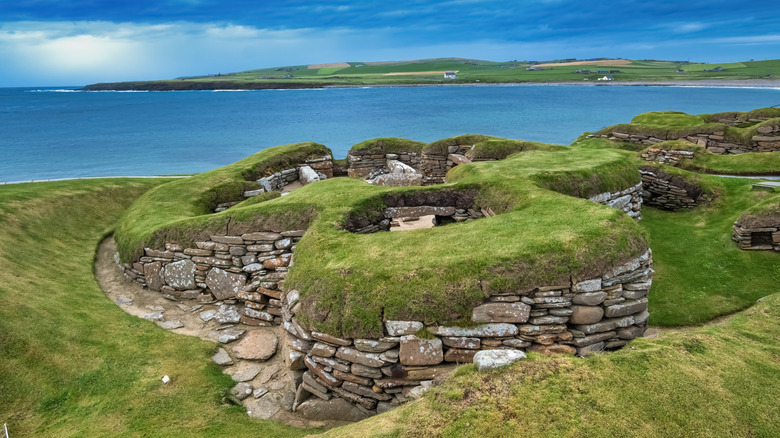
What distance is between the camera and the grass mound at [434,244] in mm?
7570

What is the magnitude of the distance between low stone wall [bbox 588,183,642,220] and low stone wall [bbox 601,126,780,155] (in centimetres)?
1183

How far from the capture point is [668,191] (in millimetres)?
17094

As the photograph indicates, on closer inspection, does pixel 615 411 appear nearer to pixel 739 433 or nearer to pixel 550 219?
pixel 739 433

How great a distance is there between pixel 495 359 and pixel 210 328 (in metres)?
8.56

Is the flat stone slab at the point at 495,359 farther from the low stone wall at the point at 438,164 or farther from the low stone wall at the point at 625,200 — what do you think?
the low stone wall at the point at 438,164

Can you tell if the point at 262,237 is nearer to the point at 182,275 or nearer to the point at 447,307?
the point at 182,275

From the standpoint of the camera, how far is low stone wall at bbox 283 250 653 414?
7270 mm

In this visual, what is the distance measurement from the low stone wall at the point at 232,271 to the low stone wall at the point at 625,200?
9797mm

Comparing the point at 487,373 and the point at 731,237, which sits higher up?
the point at 487,373

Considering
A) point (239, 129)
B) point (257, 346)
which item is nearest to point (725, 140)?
point (257, 346)

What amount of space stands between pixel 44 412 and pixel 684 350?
35.8ft

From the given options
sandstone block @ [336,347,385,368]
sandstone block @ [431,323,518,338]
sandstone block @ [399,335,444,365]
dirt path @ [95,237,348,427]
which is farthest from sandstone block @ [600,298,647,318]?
dirt path @ [95,237,348,427]

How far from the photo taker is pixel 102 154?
2224 inches

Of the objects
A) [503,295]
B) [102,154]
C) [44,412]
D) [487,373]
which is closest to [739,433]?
[487,373]
